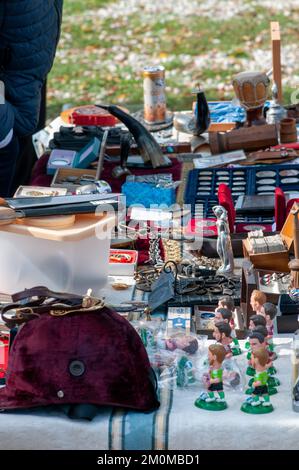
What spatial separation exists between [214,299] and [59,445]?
0.72m

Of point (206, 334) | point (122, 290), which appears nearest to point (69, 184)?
point (122, 290)

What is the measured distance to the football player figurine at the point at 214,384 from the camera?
2189 millimetres

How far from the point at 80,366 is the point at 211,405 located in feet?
0.98

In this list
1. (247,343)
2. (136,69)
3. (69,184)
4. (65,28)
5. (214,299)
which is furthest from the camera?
(65,28)

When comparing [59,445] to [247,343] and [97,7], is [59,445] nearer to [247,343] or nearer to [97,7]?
[247,343]

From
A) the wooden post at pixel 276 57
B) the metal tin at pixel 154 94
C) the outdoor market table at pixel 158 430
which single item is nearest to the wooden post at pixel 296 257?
the outdoor market table at pixel 158 430

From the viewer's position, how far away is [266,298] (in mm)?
2533

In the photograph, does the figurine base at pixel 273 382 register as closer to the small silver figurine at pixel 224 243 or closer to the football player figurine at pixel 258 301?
the football player figurine at pixel 258 301

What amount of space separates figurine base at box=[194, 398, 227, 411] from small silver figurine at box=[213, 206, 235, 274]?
71 centimetres

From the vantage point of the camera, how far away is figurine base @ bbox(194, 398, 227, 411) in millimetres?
2182

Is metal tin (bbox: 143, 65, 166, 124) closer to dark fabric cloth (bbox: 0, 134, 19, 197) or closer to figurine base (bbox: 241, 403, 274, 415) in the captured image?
dark fabric cloth (bbox: 0, 134, 19, 197)

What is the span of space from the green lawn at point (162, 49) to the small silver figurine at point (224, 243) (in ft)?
15.5

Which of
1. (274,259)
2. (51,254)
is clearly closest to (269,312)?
(274,259)
